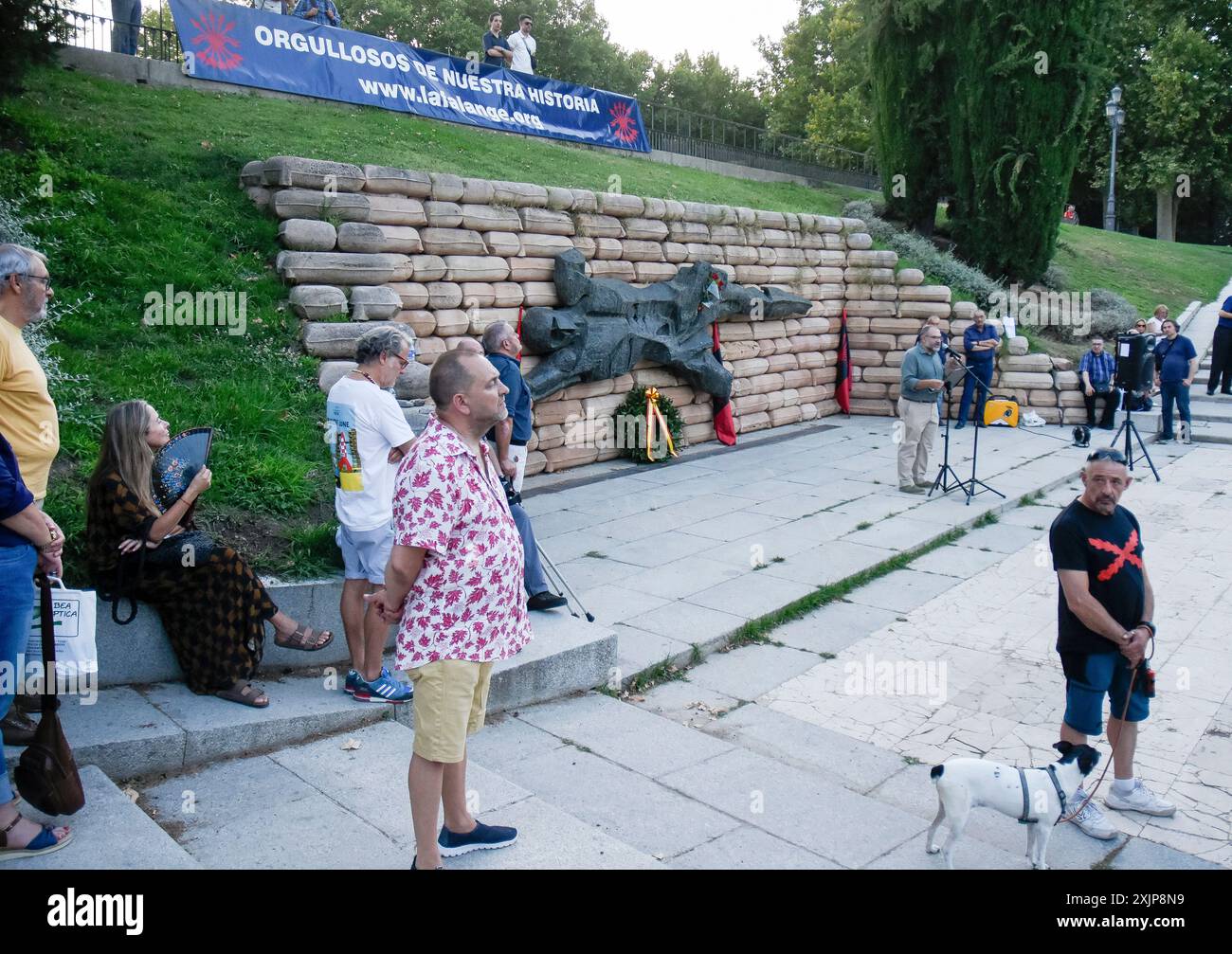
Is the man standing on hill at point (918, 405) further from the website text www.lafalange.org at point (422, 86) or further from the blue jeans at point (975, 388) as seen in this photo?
the website text www.lafalange.org at point (422, 86)

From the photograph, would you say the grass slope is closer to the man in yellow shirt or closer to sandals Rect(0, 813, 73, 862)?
the man in yellow shirt

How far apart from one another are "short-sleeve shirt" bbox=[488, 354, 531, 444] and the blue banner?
7564mm

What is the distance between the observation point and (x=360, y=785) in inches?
170

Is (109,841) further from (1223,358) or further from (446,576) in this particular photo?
(1223,358)

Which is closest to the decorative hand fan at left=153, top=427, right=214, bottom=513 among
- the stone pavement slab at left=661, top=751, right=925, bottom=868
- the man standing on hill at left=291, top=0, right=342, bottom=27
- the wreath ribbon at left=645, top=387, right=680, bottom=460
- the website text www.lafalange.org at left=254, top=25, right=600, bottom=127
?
the stone pavement slab at left=661, top=751, right=925, bottom=868

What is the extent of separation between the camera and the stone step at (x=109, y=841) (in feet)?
10.9

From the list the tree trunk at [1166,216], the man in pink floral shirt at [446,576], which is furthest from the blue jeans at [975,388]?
the tree trunk at [1166,216]

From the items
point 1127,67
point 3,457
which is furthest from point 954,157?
point 1127,67

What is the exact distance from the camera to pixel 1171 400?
14.5m

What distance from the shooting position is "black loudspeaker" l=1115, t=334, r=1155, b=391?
1265 cm

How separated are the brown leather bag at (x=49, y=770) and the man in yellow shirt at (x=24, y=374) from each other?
84 centimetres

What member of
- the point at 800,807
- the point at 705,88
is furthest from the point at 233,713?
the point at 705,88

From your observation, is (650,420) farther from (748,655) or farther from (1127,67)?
(1127,67)
